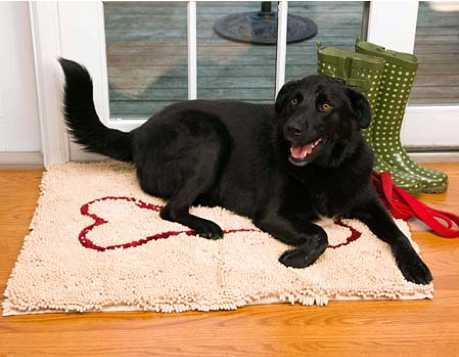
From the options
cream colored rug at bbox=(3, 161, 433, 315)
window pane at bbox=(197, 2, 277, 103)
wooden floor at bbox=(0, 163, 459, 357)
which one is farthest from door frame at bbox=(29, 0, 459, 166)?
wooden floor at bbox=(0, 163, 459, 357)

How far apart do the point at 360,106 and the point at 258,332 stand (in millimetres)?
728

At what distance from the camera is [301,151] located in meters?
2.02

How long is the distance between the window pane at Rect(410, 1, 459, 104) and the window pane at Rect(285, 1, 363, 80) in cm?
27

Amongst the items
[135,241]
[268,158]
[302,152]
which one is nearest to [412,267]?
[302,152]

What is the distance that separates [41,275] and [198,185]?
0.57 m

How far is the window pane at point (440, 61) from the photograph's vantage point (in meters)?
2.65

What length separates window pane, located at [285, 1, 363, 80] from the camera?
8.32 feet

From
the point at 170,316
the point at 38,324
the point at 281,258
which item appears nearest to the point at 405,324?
the point at 281,258

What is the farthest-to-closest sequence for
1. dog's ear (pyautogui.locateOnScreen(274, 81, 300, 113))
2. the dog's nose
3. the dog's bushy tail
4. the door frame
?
the door frame < the dog's bushy tail < dog's ear (pyautogui.locateOnScreen(274, 81, 300, 113)) < the dog's nose

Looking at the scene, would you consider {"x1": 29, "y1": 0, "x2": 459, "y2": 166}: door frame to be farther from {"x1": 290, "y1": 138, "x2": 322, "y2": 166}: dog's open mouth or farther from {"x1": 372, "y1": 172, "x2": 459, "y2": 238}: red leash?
{"x1": 290, "y1": 138, "x2": 322, "y2": 166}: dog's open mouth

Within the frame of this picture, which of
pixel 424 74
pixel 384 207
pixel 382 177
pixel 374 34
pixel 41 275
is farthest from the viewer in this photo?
pixel 424 74

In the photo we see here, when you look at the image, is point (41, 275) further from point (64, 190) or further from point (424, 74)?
point (424, 74)

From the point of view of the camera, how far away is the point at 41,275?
1872mm

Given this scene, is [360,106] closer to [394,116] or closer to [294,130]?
[294,130]
